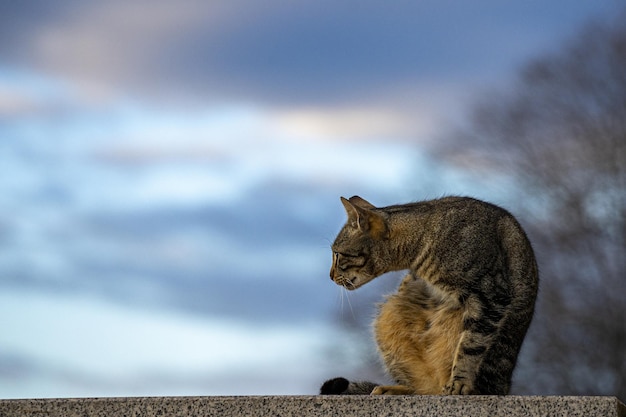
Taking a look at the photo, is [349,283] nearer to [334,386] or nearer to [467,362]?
[334,386]

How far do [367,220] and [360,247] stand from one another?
5.9 inches

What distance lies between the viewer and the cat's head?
199 inches

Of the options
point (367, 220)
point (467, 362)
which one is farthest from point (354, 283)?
point (467, 362)

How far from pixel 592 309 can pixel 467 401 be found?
6654mm

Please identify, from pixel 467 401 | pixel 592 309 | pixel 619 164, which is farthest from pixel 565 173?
pixel 467 401

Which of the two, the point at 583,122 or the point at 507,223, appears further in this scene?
the point at 583,122

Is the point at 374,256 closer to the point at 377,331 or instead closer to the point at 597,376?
the point at 377,331

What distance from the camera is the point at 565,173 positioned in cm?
1055

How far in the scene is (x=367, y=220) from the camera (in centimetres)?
508

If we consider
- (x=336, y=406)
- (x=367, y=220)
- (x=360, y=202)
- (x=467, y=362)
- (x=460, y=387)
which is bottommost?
(x=336, y=406)

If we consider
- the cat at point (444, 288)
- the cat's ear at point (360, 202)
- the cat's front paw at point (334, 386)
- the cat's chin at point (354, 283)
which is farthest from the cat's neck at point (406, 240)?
the cat's front paw at point (334, 386)

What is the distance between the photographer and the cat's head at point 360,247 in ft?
16.5

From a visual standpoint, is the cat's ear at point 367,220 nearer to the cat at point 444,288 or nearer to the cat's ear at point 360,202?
the cat at point 444,288

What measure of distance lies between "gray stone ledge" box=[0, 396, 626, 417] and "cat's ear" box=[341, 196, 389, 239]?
107 centimetres
